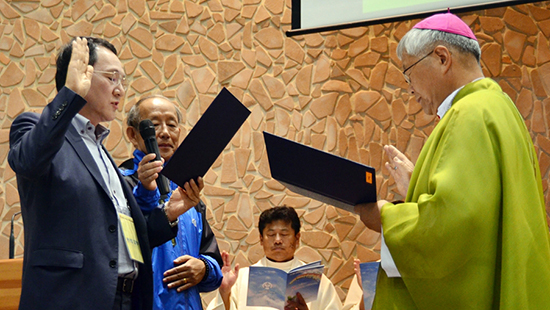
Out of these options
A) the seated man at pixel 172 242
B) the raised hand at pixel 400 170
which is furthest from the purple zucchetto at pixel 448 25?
the seated man at pixel 172 242

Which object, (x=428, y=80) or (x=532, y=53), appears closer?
(x=428, y=80)

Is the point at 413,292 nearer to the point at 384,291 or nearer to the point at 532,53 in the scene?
the point at 384,291

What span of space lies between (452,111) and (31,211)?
1462 mm

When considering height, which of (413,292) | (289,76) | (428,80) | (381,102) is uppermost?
(289,76)

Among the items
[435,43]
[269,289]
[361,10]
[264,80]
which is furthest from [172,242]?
[264,80]

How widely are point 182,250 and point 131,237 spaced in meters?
0.93

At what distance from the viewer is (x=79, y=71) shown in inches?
79.3

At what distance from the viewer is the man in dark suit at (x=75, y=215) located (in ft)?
6.26

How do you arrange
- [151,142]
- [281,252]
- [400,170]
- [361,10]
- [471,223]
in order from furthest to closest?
[281,252] → [361,10] → [151,142] → [400,170] → [471,223]

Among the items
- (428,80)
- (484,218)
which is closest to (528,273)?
(484,218)

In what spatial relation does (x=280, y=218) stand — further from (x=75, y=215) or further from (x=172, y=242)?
(x=75, y=215)

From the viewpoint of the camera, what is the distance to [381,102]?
17.3 feet

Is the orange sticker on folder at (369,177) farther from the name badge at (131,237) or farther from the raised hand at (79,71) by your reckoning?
the raised hand at (79,71)

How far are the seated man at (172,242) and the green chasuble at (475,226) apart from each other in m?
0.94
